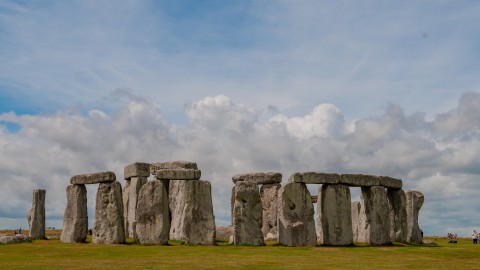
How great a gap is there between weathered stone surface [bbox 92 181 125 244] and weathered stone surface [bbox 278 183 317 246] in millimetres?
7170

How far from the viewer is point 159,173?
31.0 meters

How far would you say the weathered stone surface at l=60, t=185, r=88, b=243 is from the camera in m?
33.0

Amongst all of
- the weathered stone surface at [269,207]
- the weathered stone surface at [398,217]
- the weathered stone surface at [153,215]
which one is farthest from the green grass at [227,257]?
the weathered stone surface at [269,207]

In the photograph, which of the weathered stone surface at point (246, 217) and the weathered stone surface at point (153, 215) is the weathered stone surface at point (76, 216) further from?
the weathered stone surface at point (246, 217)

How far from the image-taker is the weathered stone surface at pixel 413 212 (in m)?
37.0

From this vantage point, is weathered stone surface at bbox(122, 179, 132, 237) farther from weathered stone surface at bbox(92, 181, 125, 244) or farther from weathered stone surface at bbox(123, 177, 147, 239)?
weathered stone surface at bbox(92, 181, 125, 244)

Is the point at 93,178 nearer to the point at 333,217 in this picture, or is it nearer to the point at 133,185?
the point at 133,185

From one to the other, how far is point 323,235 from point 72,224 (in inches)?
466

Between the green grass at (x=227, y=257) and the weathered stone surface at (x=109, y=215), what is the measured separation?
2.80 feet

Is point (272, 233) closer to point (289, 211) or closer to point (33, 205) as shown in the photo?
point (289, 211)

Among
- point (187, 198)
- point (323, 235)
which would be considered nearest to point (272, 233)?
point (323, 235)

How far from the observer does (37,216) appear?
124ft

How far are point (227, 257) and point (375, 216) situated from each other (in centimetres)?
1127

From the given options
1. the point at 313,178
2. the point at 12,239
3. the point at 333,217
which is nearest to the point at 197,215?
the point at 313,178
